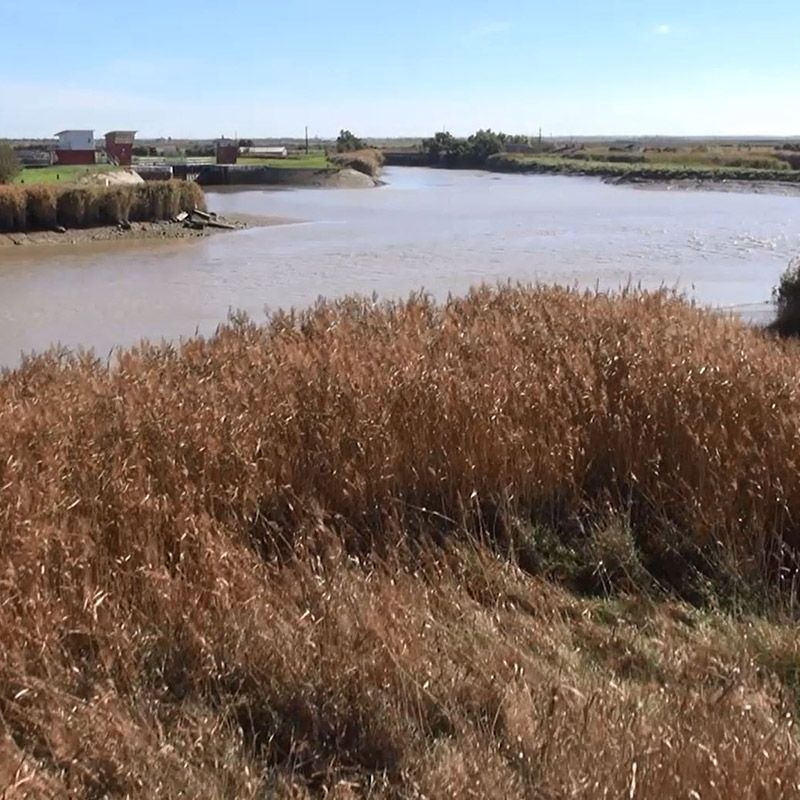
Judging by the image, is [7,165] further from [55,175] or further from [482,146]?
[482,146]

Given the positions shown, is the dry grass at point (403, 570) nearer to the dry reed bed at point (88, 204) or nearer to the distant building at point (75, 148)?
the dry reed bed at point (88, 204)

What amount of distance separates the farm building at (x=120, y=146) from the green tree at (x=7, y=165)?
952 inches

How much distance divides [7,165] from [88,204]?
6162 millimetres

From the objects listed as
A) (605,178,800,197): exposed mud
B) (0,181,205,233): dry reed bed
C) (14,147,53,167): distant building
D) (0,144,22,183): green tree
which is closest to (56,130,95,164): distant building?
(14,147,53,167): distant building

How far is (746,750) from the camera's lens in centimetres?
262

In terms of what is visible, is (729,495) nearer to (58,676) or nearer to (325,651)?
(325,651)

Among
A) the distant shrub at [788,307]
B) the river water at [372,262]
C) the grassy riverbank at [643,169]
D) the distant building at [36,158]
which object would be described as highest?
the distant building at [36,158]

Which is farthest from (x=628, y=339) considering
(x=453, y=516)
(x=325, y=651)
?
(x=325, y=651)

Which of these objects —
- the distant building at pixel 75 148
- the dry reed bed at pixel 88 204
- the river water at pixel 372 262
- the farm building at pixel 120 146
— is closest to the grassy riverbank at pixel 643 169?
the river water at pixel 372 262

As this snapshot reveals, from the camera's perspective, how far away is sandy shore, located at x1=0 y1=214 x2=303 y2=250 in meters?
28.1

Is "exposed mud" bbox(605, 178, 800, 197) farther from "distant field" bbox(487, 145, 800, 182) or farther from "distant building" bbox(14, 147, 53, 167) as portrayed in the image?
"distant building" bbox(14, 147, 53, 167)

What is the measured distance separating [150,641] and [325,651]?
0.61 m

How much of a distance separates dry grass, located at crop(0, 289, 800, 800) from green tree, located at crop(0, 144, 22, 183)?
30.5m

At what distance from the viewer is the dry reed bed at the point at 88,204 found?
28859 millimetres
